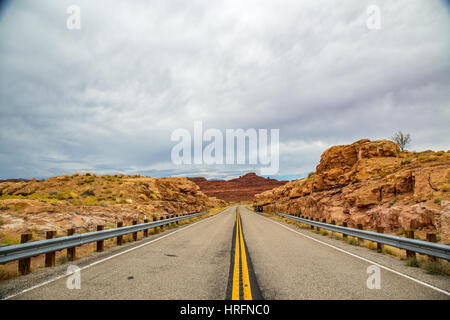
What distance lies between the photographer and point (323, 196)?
2597 centimetres

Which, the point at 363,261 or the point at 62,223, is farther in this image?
the point at 62,223

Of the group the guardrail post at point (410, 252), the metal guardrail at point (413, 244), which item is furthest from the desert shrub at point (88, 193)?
the guardrail post at point (410, 252)

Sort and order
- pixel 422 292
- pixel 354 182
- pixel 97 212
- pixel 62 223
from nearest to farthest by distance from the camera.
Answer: pixel 422 292 < pixel 62 223 < pixel 97 212 < pixel 354 182

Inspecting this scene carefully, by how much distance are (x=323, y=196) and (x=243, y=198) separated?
14996 centimetres

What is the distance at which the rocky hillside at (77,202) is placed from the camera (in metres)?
12.7

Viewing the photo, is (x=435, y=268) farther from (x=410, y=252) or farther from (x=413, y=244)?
(x=410, y=252)

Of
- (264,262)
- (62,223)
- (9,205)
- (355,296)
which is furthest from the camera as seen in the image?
(9,205)

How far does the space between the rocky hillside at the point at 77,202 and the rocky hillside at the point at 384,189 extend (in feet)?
58.4

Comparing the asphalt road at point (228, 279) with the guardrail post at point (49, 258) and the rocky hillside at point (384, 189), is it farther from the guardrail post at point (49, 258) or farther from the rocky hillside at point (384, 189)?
the rocky hillside at point (384, 189)

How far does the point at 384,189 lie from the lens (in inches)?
661

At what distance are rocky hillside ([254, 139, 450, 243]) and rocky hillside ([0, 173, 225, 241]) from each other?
17791 millimetres

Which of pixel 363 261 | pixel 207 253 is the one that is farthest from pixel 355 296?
pixel 207 253

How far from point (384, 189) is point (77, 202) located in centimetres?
2529
